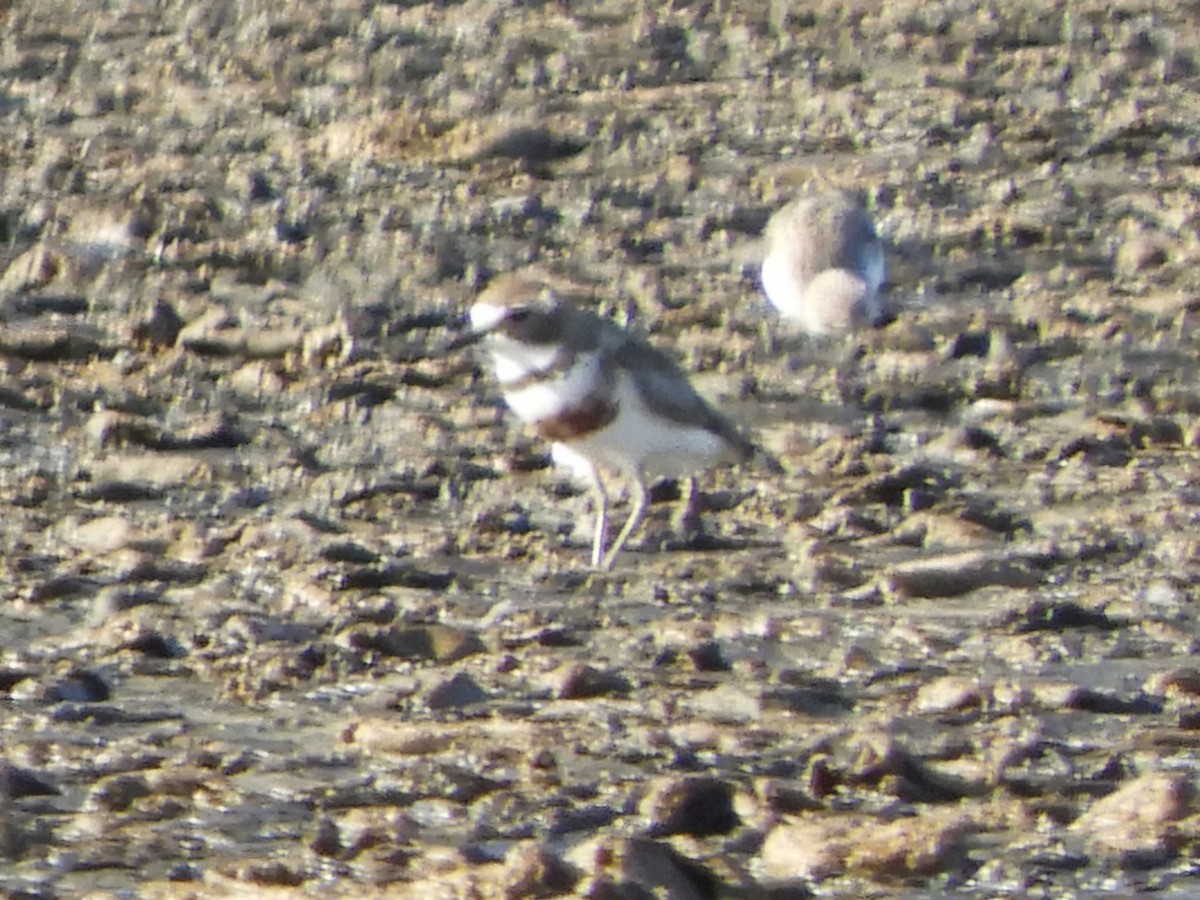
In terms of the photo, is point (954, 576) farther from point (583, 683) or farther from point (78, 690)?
point (78, 690)

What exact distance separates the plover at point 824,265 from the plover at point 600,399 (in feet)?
5.39

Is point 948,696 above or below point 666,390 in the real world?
below

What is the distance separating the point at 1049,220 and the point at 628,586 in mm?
3927

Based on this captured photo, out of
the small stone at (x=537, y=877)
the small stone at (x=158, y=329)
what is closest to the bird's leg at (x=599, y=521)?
the small stone at (x=158, y=329)

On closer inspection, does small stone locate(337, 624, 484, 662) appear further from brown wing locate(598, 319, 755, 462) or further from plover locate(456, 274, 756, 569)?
brown wing locate(598, 319, 755, 462)

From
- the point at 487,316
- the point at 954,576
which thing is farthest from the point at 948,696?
the point at 487,316

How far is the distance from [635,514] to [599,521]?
138 mm

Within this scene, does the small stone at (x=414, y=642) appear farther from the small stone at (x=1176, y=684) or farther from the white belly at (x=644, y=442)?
the small stone at (x=1176, y=684)

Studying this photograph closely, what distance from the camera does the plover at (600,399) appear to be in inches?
288

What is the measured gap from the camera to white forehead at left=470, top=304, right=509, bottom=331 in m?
7.45

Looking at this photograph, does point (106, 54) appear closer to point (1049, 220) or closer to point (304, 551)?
point (1049, 220)

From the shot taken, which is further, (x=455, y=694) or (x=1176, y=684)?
(x=455, y=694)

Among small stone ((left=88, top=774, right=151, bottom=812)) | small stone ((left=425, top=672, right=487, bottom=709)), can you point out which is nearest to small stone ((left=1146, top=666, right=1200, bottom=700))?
small stone ((left=425, top=672, right=487, bottom=709))

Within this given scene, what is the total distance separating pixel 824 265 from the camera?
9.16 metres
